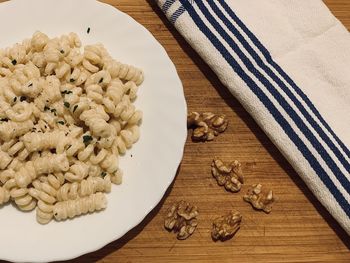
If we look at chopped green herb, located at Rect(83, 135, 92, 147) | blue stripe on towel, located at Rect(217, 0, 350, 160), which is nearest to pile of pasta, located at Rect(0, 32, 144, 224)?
chopped green herb, located at Rect(83, 135, 92, 147)

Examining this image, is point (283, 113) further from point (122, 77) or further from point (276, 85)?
point (122, 77)

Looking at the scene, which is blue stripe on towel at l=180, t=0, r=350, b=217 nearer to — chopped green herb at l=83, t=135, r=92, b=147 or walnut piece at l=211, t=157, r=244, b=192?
walnut piece at l=211, t=157, r=244, b=192

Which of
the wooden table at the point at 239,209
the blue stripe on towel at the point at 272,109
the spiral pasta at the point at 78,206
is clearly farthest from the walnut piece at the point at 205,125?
the spiral pasta at the point at 78,206

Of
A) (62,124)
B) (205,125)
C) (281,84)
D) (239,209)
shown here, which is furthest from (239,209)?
(62,124)

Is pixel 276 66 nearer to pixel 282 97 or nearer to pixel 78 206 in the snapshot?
pixel 282 97

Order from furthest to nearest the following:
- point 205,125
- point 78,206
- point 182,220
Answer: point 205,125 < point 182,220 < point 78,206

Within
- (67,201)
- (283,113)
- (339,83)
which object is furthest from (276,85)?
(67,201)

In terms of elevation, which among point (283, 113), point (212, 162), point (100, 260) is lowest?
point (100, 260)
